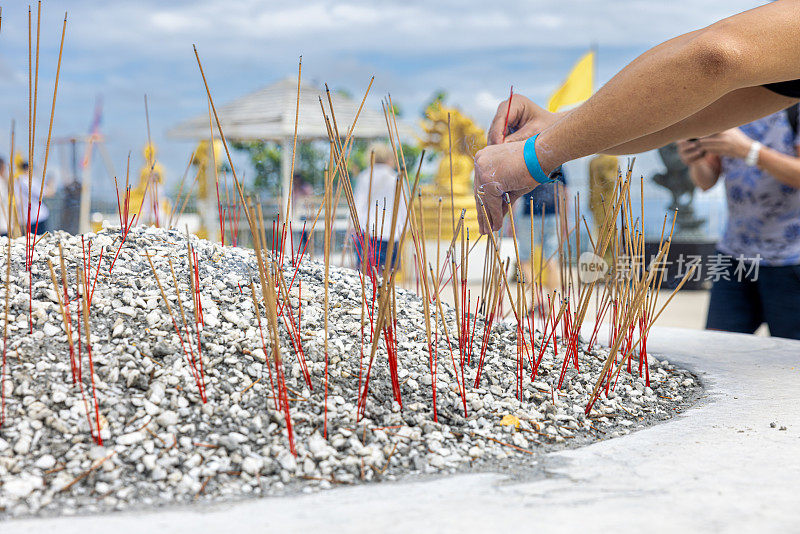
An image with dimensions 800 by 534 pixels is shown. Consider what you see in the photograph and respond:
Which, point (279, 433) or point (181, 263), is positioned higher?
point (181, 263)

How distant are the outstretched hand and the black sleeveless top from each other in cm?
43

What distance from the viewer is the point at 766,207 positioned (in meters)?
2.08

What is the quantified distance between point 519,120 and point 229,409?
0.77 m

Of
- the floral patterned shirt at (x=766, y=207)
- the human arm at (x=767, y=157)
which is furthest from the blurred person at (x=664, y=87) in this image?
the floral patterned shirt at (x=766, y=207)

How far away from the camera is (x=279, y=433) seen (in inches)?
→ 40.7

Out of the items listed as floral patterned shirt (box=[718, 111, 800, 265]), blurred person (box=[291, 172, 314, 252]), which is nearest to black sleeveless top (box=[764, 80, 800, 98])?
floral patterned shirt (box=[718, 111, 800, 265])

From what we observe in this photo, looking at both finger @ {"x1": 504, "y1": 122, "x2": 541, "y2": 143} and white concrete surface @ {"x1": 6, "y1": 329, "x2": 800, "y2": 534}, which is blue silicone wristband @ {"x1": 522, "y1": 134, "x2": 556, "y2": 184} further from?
white concrete surface @ {"x1": 6, "y1": 329, "x2": 800, "y2": 534}

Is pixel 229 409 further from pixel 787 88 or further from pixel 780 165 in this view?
pixel 780 165

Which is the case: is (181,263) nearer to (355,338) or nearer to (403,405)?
(355,338)

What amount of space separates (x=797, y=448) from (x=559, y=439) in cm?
35

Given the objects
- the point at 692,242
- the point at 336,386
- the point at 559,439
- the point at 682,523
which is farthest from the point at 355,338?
the point at 692,242

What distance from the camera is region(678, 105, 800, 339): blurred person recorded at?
200 cm

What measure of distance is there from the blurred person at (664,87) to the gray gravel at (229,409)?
1.33 ft

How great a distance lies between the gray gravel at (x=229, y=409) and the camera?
0.94 meters
